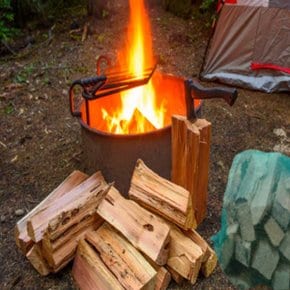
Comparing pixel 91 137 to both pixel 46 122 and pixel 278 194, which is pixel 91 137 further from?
Result: pixel 278 194

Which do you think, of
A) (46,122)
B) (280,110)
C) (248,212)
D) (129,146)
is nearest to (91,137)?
(129,146)

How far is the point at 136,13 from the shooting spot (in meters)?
4.95

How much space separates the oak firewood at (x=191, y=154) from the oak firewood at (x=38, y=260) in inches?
43.7

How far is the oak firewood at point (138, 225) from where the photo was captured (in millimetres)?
2555

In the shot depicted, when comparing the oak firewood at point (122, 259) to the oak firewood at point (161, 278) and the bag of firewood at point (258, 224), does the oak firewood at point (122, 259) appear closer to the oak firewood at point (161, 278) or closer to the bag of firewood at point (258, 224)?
the oak firewood at point (161, 278)

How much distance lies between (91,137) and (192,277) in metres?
1.29

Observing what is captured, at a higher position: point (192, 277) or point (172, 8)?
point (172, 8)

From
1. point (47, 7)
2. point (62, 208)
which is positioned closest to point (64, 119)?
point (62, 208)

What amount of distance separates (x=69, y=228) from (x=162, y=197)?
2.28 feet

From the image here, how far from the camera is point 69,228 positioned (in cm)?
279

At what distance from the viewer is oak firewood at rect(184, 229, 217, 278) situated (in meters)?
2.67

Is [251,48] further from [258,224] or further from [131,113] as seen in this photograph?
[258,224]

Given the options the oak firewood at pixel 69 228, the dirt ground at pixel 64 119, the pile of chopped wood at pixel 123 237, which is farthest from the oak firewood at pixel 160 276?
the oak firewood at pixel 69 228

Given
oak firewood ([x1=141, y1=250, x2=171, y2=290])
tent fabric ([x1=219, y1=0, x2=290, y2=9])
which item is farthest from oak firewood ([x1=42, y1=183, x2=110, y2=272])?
tent fabric ([x1=219, y1=0, x2=290, y2=9])
